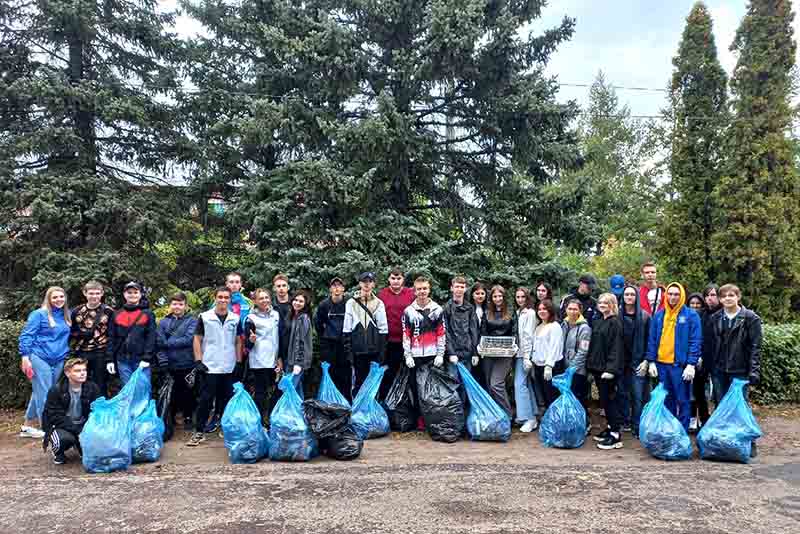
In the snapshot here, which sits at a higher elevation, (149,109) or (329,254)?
(149,109)

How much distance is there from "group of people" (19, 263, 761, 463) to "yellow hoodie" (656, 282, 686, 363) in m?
0.01

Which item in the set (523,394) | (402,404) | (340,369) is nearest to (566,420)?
(523,394)

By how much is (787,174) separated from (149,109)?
506 inches

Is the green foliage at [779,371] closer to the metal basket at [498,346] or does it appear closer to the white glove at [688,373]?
the white glove at [688,373]

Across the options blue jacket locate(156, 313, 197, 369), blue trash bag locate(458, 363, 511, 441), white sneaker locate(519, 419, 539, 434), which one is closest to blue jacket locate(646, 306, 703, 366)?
white sneaker locate(519, 419, 539, 434)

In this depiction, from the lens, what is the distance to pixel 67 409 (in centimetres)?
539

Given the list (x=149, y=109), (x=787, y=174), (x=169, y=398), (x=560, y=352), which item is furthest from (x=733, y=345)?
(x=149, y=109)

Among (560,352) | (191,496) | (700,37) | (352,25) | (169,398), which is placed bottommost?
(191,496)

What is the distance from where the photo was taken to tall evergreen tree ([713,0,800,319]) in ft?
38.3

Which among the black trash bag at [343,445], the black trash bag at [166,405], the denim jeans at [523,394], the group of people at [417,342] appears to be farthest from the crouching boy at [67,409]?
the denim jeans at [523,394]

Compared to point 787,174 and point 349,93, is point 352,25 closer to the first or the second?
point 349,93

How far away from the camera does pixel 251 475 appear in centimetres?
501

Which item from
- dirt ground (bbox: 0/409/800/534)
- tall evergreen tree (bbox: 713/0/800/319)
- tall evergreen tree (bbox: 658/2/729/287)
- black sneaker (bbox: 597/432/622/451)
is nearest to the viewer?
dirt ground (bbox: 0/409/800/534)

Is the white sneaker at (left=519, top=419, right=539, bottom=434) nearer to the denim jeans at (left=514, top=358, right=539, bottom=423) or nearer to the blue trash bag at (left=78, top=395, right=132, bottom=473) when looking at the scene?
the denim jeans at (left=514, top=358, right=539, bottom=423)
